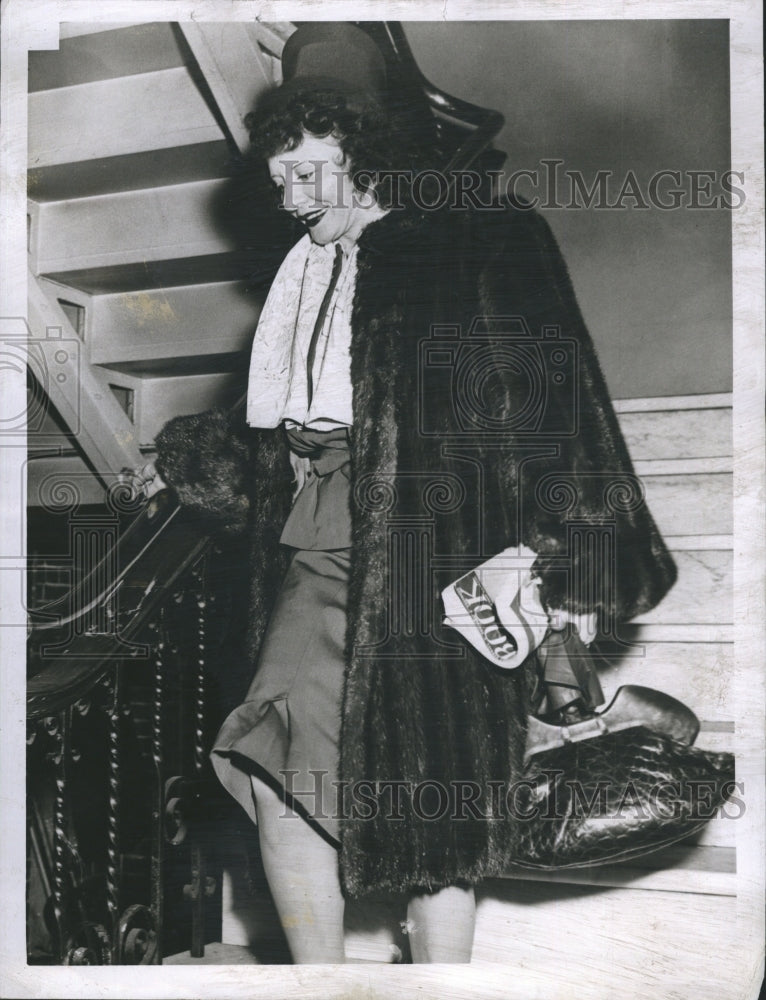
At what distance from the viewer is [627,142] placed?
1851mm

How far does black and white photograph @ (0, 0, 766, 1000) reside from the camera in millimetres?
1777

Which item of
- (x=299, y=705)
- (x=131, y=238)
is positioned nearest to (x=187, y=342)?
(x=131, y=238)

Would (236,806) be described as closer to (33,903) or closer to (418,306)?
(33,903)

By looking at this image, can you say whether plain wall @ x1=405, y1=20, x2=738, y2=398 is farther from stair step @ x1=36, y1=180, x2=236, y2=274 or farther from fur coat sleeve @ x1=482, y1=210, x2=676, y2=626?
stair step @ x1=36, y1=180, x2=236, y2=274

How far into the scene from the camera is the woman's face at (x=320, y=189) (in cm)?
185

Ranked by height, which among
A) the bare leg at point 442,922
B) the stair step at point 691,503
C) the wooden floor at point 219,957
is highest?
the stair step at point 691,503

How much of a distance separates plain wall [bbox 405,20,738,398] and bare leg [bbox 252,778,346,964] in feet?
3.66

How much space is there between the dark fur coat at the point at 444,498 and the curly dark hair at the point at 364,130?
0.33 ft

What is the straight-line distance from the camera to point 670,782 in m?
1.78

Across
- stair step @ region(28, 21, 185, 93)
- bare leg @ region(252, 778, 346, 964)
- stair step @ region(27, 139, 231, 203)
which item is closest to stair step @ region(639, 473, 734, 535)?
bare leg @ region(252, 778, 346, 964)

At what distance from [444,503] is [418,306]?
423 millimetres

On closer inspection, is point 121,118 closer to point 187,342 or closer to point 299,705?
point 187,342

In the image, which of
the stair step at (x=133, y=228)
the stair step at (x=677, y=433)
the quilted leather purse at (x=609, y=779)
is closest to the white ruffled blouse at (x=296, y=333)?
the stair step at (x=133, y=228)

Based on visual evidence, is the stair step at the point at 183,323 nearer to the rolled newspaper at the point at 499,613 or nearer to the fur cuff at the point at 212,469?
the fur cuff at the point at 212,469
